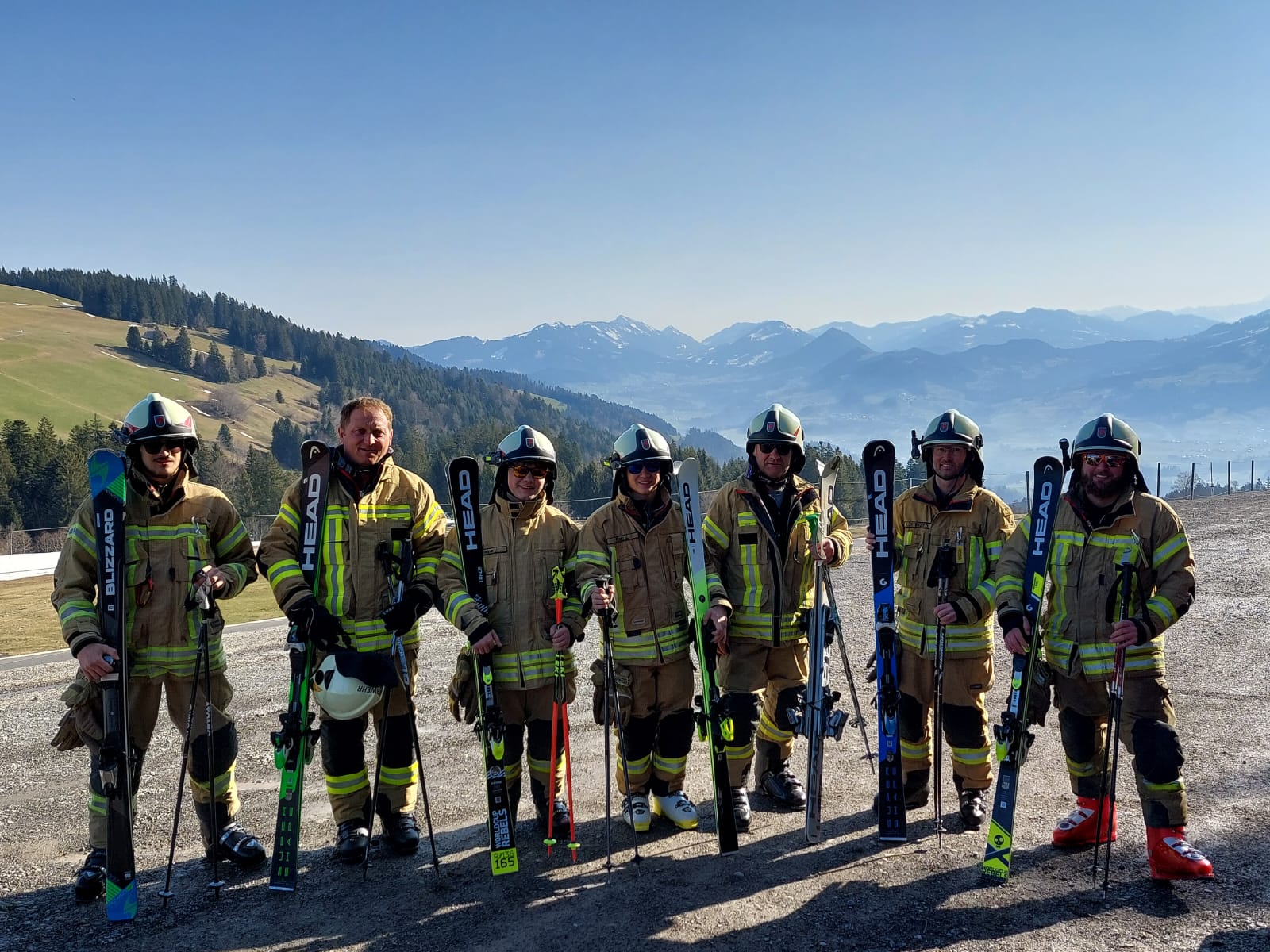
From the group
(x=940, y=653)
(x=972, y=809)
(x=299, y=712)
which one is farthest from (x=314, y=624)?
(x=972, y=809)

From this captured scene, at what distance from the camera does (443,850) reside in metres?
6.12

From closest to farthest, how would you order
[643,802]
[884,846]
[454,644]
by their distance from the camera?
[884,846], [643,802], [454,644]

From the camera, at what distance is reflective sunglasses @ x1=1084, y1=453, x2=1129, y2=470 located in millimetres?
5504

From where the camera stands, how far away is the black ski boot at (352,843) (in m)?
5.86

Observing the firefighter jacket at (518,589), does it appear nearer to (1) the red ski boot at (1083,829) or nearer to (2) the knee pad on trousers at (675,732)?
(2) the knee pad on trousers at (675,732)

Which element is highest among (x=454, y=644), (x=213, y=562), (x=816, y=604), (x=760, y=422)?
(x=760, y=422)

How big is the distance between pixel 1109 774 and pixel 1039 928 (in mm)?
1532

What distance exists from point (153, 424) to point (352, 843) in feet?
10.3

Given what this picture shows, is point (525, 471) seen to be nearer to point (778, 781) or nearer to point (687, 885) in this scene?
point (687, 885)

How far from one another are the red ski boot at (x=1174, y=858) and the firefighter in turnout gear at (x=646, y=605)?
116 inches

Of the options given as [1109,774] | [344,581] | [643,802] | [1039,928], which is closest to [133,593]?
[344,581]

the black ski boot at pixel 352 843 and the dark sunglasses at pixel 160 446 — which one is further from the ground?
the dark sunglasses at pixel 160 446

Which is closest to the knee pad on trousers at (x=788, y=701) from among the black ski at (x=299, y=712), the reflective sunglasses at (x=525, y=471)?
the reflective sunglasses at (x=525, y=471)

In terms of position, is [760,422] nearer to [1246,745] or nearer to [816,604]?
[816,604]
